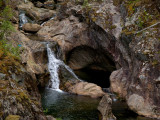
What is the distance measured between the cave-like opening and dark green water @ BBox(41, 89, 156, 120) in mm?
9339

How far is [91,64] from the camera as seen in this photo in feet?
104

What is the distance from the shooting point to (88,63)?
104ft

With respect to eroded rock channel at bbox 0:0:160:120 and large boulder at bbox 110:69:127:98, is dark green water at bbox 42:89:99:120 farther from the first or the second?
large boulder at bbox 110:69:127:98

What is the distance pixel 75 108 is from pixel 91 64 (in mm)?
16032

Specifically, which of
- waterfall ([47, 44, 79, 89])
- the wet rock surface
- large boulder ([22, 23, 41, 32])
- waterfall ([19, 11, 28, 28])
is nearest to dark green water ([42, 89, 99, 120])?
the wet rock surface

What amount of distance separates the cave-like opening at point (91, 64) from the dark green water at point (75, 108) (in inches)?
368

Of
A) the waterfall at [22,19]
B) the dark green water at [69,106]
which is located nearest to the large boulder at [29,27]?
the waterfall at [22,19]

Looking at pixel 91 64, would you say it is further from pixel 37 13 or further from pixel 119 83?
pixel 37 13

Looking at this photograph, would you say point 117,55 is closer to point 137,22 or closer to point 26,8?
point 137,22

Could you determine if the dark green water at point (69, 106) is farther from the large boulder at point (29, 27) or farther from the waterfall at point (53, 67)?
the large boulder at point (29, 27)

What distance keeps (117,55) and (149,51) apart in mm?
7515

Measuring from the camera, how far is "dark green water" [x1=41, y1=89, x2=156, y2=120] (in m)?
14.5

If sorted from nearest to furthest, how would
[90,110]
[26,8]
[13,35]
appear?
1. [90,110]
2. [13,35]
3. [26,8]

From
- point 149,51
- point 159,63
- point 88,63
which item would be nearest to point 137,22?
point 149,51
